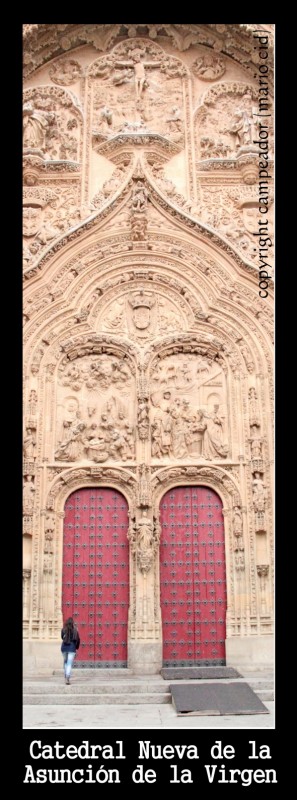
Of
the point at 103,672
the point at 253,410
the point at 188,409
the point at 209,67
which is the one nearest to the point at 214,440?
the point at 188,409

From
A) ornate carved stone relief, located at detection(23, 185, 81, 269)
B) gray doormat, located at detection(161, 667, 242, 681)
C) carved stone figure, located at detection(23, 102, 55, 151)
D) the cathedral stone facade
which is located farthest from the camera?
carved stone figure, located at detection(23, 102, 55, 151)

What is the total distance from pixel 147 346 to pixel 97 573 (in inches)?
191

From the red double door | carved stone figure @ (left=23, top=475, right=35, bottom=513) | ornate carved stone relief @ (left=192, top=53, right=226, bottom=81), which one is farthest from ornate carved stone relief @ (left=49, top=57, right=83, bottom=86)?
the red double door

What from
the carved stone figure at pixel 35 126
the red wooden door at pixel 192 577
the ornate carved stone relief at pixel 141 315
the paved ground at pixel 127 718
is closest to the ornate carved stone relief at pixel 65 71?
the carved stone figure at pixel 35 126

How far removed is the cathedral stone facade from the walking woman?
1.58 metres

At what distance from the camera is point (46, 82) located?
16.2 meters

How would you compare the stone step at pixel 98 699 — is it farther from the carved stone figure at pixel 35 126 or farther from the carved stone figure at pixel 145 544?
the carved stone figure at pixel 35 126

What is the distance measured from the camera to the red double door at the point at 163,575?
12.9 meters

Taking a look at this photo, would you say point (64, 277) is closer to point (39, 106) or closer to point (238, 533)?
point (39, 106)

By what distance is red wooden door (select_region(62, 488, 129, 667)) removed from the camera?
42.2 feet

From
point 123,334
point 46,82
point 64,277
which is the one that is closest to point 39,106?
point 46,82

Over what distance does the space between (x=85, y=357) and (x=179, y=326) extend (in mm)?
2168

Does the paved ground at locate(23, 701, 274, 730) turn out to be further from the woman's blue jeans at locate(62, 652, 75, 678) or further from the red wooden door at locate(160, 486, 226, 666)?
the red wooden door at locate(160, 486, 226, 666)

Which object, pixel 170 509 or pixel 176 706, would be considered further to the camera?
pixel 170 509
